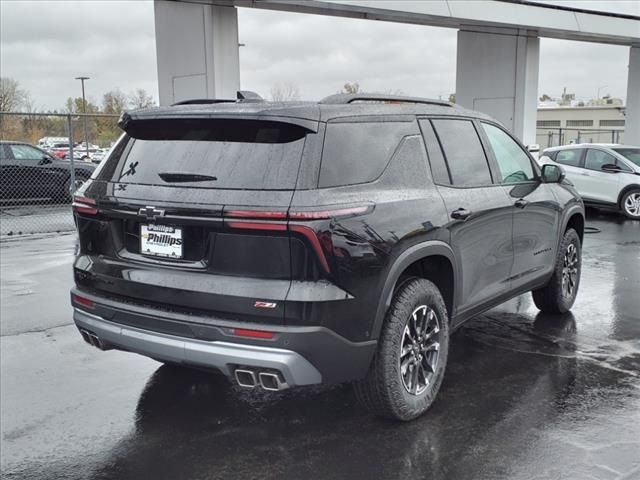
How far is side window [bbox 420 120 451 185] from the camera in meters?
4.19

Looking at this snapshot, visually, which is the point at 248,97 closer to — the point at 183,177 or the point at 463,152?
the point at 183,177

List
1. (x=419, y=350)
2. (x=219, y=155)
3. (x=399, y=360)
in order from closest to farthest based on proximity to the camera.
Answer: (x=219, y=155) < (x=399, y=360) < (x=419, y=350)

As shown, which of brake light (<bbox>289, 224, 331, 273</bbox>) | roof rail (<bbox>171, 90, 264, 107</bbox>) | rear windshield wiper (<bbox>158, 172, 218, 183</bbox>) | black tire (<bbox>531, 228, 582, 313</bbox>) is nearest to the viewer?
brake light (<bbox>289, 224, 331, 273</bbox>)

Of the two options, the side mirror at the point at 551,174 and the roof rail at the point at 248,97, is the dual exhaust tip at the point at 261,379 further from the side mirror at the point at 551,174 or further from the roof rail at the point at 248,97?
the side mirror at the point at 551,174

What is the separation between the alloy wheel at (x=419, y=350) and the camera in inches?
152

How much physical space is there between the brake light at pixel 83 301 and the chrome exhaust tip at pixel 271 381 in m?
1.18

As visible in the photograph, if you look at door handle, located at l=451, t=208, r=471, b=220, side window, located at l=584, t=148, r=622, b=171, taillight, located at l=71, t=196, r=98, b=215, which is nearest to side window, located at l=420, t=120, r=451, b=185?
door handle, located at l=451, t=208, r=471, b=220

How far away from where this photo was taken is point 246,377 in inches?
130

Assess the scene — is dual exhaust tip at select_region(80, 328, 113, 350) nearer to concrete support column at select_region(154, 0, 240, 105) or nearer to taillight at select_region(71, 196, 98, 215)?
taillight at select_region(71, 196, 98, 215)

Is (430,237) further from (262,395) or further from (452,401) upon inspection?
(262,395)

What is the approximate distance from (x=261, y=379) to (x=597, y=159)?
12889 millimetres

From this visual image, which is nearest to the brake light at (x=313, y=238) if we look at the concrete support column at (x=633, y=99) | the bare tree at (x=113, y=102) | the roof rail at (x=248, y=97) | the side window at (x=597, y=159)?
the roof rail at (x=248, y=97)

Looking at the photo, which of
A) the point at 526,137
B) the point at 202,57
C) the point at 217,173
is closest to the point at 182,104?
the point at 217,173

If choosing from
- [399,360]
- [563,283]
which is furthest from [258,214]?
[563,283]
